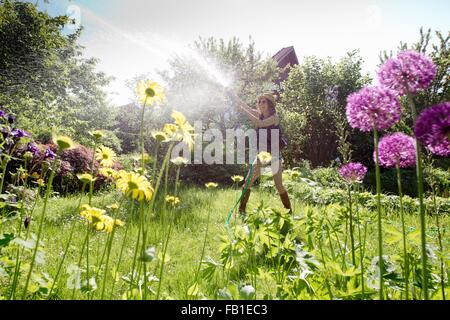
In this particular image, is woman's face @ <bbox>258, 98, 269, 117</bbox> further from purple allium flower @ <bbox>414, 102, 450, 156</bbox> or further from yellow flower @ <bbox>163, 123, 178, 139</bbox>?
purple allium flower @ <bbox>414, 102, 450, 156</bbox>

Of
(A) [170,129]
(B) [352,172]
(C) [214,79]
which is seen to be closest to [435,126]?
(B) [352,172]

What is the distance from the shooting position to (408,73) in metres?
0.91

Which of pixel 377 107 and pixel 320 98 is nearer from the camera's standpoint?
pixel 377 107

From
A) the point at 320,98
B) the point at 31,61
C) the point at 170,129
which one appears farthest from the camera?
the point at 320,98

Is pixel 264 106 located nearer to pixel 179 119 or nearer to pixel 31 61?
pixel 179 119

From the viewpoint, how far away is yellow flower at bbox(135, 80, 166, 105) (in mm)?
1282

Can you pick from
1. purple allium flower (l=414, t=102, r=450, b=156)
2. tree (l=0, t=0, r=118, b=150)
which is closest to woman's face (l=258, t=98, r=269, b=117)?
purple allium flower (l=414, t=102, r=450, b=156)

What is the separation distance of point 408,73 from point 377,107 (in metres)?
0.13

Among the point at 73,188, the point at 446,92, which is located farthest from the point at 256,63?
the point at 73,188

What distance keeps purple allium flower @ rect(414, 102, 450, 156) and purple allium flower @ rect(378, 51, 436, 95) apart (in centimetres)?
18

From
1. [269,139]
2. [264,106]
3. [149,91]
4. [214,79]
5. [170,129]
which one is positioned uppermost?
[214,79]

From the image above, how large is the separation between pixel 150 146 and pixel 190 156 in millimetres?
1222

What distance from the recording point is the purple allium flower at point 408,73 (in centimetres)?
90
